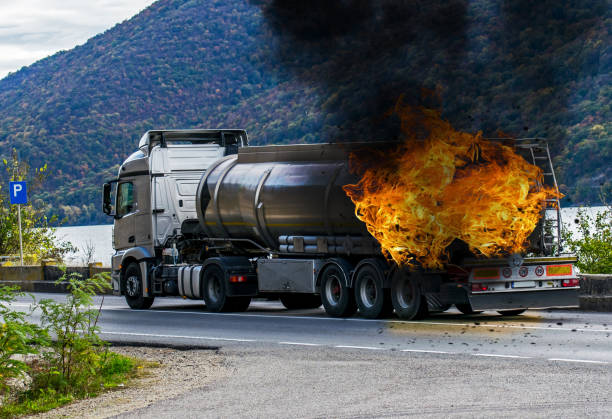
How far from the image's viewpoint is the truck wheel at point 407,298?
671 inches

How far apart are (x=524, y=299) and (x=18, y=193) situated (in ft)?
71.0

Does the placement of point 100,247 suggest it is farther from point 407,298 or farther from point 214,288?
point 407,298

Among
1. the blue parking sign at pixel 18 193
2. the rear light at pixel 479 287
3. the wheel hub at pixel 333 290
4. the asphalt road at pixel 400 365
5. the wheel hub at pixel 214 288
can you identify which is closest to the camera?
the asphalt road at pixel 400 365

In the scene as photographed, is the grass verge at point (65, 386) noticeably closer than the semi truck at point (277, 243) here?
Yes

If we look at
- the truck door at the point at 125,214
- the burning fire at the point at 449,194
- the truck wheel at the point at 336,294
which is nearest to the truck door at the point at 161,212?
the truck door at the point at 125,214

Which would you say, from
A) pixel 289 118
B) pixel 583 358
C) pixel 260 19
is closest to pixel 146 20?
pixel 289 118

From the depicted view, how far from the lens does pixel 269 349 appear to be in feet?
47.0

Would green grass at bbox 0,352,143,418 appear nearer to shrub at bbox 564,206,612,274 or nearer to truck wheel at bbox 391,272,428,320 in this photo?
truck wheel at bbox 391,272,428,320

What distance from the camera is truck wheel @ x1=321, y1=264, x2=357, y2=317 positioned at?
1852 cm

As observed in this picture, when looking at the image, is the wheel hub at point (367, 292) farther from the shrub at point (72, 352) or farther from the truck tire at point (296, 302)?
the shrub at point (72, 352)

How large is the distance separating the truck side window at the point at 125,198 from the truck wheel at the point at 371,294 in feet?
25.7

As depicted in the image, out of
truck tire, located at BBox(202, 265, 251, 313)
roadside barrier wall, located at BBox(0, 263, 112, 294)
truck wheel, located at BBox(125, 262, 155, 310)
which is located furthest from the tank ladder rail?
roadside barrier wall, located at BBox(0, 263, 112, 294)

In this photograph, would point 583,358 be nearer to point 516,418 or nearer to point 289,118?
point 516,418

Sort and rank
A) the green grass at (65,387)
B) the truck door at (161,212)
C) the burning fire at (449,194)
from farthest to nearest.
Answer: the truck door at (161,212)
the burning fire at (449,194)
the green grass at (65,387)
